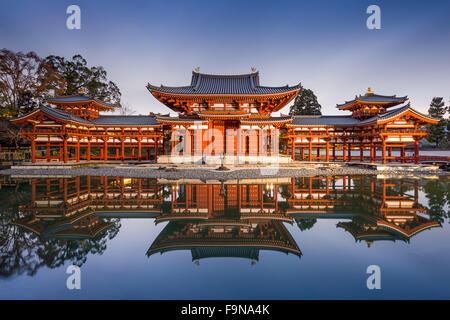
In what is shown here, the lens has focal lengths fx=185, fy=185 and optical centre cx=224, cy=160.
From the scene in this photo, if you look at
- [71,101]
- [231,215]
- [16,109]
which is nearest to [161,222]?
[231,215]

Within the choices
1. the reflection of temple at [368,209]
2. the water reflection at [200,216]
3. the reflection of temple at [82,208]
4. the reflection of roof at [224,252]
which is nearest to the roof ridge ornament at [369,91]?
the water reflection at [200,216]

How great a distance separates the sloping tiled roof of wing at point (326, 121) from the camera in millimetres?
24267

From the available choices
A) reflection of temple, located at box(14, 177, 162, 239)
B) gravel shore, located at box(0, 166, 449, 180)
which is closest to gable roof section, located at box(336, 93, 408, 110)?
gravel shore, located at box(0, 166, 449, 180)

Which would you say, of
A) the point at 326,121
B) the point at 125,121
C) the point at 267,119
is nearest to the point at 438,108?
the point at 326,121

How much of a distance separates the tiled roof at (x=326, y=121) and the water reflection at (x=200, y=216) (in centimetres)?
1500

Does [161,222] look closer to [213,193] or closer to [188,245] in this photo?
[188,245]

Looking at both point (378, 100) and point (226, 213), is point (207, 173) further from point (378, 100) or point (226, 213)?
point (378, 100)

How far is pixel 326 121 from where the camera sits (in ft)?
83.3

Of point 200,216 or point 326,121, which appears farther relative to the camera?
point 326,121

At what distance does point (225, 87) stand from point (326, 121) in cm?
1452

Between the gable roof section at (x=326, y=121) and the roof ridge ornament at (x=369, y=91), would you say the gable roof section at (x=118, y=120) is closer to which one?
the gable roof section at (x=326, y=121)

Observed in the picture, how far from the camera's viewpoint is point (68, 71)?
122 feet

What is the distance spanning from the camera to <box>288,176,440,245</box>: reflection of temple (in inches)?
213
